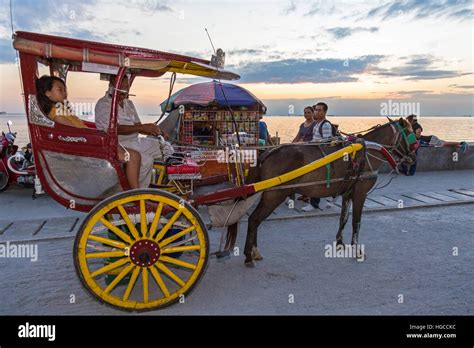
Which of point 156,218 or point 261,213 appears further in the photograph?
point 261,213

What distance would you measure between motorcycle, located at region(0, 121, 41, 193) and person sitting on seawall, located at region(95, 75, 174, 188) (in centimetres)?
524

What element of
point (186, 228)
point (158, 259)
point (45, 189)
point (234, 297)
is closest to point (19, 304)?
point (45, 189)

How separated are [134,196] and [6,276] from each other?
7.06 ft

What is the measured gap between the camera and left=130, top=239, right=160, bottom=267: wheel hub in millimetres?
3725

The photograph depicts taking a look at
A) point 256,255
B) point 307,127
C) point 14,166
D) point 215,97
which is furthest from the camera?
point 215,97

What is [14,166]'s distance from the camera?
29.1 feet

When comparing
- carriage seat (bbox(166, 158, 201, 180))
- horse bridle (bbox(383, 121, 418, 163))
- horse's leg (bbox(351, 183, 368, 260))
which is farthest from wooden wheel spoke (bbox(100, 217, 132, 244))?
horse bridle (bbox(383, 121, 418, 163))

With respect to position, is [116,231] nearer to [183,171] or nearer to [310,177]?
[183,171]

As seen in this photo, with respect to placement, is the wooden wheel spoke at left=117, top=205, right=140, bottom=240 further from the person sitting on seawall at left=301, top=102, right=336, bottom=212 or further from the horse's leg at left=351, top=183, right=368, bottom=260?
the person sitting on seawall at left=301, top=102, right=336, bottom=212

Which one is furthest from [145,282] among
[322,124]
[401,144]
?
[322,124]

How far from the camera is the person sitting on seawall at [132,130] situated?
4.00m

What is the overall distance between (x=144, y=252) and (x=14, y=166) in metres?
6.59

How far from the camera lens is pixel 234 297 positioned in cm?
414
